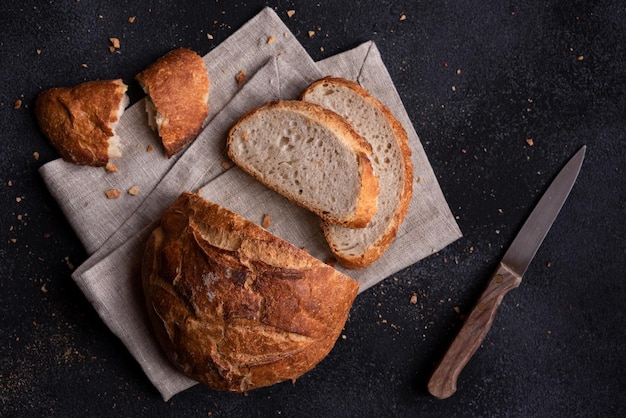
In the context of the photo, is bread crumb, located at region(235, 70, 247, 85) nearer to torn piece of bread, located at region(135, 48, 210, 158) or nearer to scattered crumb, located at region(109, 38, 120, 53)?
torn piece of bread, located at region(135, 48, 210, 158)

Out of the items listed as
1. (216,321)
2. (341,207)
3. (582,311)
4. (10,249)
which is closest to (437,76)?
(341,207)

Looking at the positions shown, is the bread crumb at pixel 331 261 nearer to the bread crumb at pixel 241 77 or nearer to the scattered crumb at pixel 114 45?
the bread crumb at pixel 241 77

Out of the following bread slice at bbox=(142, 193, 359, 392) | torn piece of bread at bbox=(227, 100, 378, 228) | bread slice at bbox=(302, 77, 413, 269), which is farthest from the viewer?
bread slice at bbox=(302, 77, 413, 269)

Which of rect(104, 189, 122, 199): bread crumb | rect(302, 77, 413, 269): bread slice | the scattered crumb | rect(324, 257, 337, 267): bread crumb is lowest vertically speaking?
rect(324, 257, 337, 267): bread crumb

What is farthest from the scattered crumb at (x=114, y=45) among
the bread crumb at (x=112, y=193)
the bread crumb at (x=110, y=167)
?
the bread crumb at (x=112, y=193)

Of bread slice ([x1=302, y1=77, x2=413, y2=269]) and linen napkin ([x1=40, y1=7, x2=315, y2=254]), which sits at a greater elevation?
linen napkin ([x1=40, y1=7, x2=315, y2=254])

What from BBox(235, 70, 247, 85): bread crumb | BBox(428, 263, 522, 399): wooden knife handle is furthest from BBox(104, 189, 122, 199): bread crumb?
BBox(428, 263, 522, 399): wooden knife handle

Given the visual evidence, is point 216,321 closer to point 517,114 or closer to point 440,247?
point 440,247

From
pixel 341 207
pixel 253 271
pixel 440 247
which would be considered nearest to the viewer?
pixel 253 271
